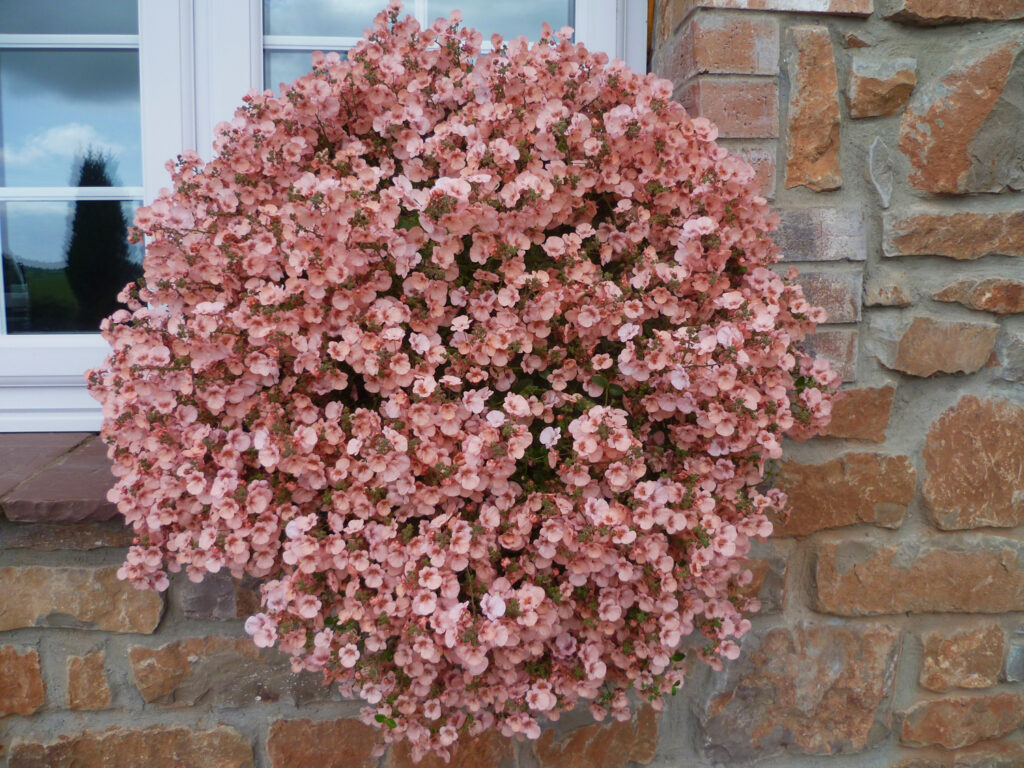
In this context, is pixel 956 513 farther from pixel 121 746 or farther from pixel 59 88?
pixel 59 88

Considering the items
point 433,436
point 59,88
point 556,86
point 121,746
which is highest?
point 59,88

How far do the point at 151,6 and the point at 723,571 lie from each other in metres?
1.78

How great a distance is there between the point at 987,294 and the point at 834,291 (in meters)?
0.33

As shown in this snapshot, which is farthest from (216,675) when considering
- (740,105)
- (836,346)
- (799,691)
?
(740,105)

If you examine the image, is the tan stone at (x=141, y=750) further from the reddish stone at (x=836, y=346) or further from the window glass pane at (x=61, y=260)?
the reddish stone at (x=836, y=346)

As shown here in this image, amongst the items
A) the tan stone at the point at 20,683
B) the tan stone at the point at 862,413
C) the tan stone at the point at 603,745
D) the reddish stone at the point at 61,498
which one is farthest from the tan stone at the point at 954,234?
the tan stone at the point at 20,683

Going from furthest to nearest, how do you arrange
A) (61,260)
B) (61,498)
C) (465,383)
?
1. (61,260)
2. (61,498)
3. (465,383)

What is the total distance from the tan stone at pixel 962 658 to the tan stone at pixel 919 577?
0.19 feet

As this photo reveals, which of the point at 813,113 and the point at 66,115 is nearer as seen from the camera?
the point at 813,113

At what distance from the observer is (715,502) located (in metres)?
1.18

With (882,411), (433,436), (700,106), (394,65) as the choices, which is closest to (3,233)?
(394,65)

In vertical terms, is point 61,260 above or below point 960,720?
above

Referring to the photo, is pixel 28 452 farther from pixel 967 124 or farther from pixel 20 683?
pixel 967 124

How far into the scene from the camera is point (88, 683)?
1.56 m
